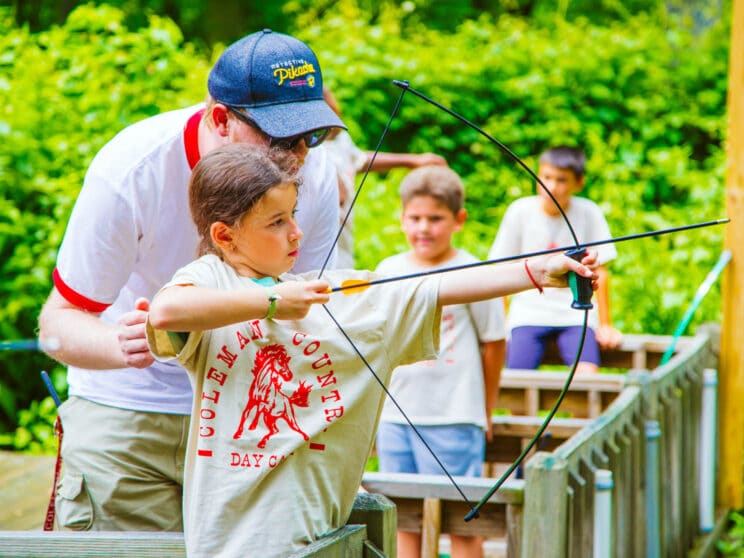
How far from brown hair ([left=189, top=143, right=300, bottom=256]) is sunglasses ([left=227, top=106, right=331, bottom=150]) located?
0.08 m

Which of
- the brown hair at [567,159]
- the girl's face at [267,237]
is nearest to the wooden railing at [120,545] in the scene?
the girl's face at [267,237]

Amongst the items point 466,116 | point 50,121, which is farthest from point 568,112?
point 50,121

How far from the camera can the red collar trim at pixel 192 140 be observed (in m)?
2.29

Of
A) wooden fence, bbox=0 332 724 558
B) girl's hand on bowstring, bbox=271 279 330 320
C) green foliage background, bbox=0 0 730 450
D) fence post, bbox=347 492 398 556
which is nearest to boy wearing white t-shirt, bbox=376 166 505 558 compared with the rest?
wooden fence, bbox=0 332 724 558

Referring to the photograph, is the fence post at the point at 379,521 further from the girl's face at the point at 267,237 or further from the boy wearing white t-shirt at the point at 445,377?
the boy wearing white t-shirt at the point at 445,377

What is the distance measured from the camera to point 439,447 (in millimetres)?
3672

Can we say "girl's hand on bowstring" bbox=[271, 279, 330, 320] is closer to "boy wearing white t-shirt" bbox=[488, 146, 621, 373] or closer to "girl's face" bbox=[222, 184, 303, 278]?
"girl's face" bbox=[222, 184, 303, 278]

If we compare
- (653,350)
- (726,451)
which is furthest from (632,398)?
(726,451)

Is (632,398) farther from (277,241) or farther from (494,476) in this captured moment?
(277,241)

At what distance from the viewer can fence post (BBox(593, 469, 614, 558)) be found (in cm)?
304

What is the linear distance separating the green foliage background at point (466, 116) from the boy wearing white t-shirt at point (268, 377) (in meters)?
4.11

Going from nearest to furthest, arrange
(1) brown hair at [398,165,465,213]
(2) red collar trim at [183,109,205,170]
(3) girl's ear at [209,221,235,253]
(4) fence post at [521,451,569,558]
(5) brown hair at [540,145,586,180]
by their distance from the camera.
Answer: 1. (3) girl's ear at [209,221,235,253]
2. (2) red collar trim at [183,109,205,170]
3. (4) fence post at [521,451,569,558]
4. (1) brown hair at [398,165,465,213]
5. (5) brown hair at [540,145,586,180]

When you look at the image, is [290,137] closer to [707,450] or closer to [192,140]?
[192,140]

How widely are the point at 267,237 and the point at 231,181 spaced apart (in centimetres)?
12
